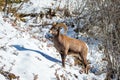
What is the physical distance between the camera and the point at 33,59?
1342cm

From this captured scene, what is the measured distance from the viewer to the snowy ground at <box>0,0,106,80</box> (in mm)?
12125

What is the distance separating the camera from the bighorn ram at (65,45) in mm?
15133

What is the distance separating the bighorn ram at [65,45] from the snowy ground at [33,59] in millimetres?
361

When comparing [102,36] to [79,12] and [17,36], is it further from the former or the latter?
[79,12]

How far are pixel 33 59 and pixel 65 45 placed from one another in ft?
7.32

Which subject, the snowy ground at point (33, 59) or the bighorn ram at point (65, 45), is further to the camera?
the bighorn ram at point (65, 45)

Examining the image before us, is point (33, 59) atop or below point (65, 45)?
atop

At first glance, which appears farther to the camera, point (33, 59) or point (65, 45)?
point (65, 45)

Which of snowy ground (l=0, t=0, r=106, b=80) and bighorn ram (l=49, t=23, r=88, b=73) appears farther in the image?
bighorn ram (l=49, t=23, r=88, b=73)

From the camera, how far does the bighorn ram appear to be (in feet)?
49.6

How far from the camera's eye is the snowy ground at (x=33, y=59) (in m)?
12.1

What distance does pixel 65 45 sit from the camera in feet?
50.4

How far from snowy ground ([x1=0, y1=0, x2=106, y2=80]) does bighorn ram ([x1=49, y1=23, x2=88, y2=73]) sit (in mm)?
361

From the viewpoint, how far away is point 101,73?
16562mm
